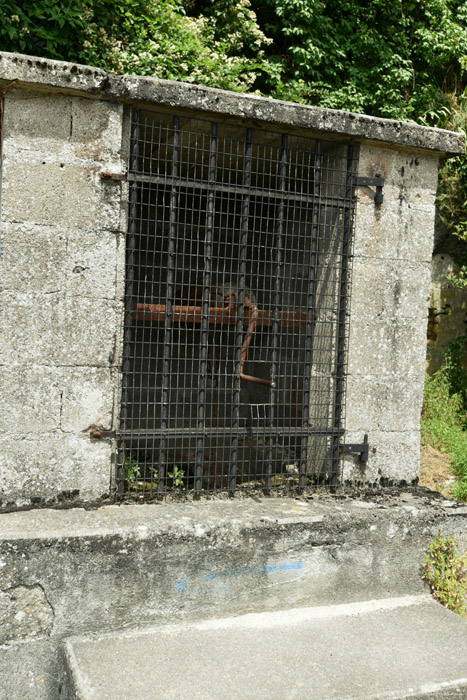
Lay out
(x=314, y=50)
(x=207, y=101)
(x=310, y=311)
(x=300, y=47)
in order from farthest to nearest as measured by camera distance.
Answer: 1. (x=300, y=47)
2. (x=314, y=50)
3. (x=310, y=311)
4. (x=207, y=101)

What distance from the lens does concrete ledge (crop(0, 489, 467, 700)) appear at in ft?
10.6

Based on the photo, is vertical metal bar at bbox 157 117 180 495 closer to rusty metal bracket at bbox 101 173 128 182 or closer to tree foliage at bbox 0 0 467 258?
rusty metal bracket at bbox 101 173 128 182

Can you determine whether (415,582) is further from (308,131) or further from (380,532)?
(308,131)

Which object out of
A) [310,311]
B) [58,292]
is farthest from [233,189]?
[58,292]

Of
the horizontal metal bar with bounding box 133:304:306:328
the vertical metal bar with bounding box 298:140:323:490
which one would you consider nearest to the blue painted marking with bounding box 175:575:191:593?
the vertical metal bar with bounding box 298:140:323:490

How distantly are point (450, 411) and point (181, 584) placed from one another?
228 inches

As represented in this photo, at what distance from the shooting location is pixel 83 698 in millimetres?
2754

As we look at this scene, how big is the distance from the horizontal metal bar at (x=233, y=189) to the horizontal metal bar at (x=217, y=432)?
5.19 feet

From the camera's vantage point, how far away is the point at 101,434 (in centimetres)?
373

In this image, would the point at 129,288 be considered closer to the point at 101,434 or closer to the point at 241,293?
the point at 241,293

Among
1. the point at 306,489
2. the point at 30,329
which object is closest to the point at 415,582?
the point at 306,489

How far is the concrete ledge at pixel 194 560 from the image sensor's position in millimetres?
3219

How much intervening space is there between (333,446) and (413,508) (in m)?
0.68

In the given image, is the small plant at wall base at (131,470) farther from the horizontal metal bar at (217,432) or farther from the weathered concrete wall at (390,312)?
the weathered concrete wall at (390,312)
